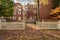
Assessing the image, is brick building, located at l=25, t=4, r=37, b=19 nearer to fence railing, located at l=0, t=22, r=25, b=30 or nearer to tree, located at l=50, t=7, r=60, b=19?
fence railing, located at l=0, t=22, r=25, b=30

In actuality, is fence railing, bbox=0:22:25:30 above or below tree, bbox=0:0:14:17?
below

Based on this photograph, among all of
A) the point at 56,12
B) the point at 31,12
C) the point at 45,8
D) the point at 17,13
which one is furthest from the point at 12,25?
the point at 56,12

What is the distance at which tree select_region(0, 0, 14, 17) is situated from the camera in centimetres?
299

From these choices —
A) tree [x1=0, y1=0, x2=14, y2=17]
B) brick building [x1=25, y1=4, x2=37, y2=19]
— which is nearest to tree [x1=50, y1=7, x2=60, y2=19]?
brick building [x1=25, y1=4, x2=37, y2=19]

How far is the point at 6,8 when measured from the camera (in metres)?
3.01

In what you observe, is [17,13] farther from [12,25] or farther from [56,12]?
[56,12]

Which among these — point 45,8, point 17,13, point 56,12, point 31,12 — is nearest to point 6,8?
point 17,13

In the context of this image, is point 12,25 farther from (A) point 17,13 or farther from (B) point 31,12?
(B) point 31,12

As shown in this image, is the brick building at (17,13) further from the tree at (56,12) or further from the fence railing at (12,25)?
the tree at (56,12)

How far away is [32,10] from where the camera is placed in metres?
3.01

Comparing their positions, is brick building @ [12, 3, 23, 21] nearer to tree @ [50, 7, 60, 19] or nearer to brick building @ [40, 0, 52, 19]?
brick building @ [40, 0, 52, 19]

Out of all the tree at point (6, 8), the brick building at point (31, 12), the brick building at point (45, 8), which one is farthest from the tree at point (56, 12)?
the tree at point (6, 8)

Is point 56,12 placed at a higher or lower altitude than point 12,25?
higher

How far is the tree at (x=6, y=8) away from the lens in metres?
2.99
